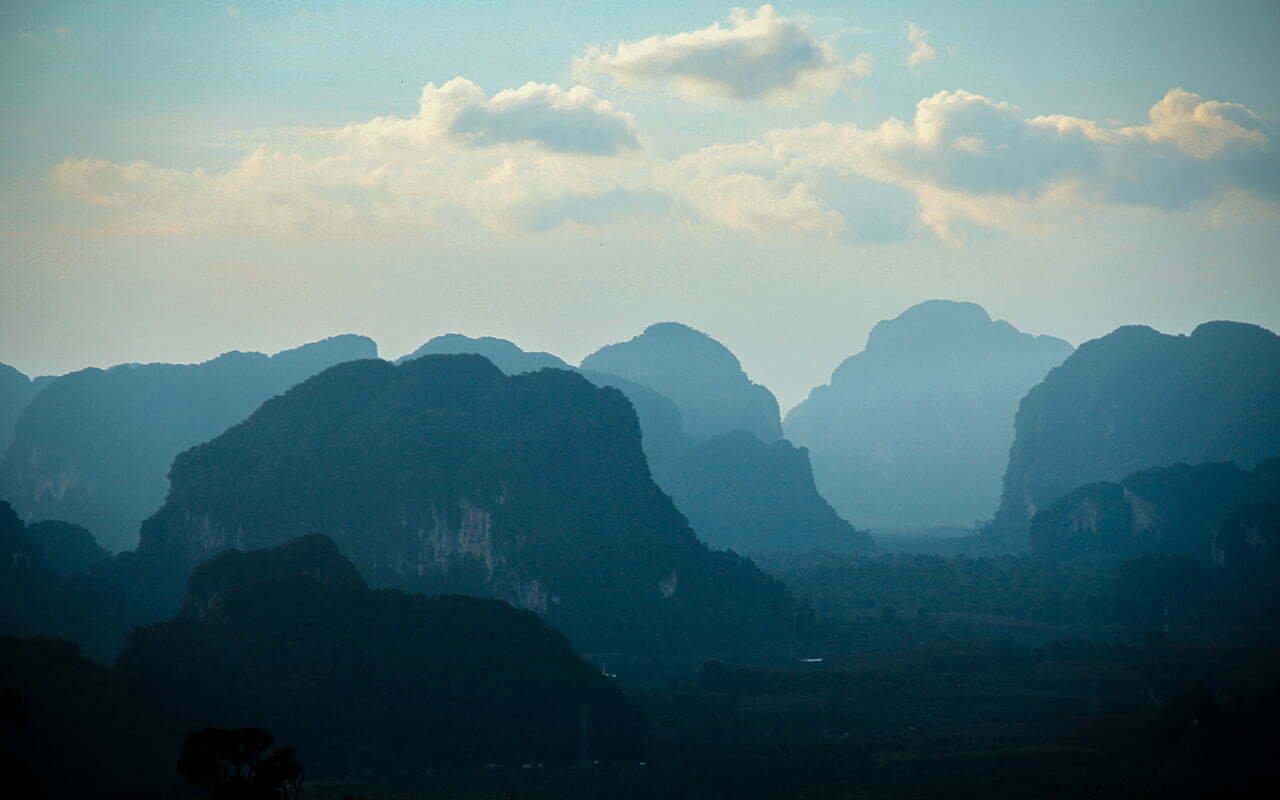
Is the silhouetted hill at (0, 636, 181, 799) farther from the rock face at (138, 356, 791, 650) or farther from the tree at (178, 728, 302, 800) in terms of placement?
the rock face at (138, 356, 791, 650)

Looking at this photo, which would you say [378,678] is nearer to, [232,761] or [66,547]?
[232,761]

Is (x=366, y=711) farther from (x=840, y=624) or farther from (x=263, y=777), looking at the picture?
(x=840, y=624)

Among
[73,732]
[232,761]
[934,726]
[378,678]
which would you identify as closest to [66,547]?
[378,678]

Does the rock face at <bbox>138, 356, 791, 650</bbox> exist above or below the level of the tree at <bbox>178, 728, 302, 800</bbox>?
above

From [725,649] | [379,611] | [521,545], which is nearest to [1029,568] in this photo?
[725,649]

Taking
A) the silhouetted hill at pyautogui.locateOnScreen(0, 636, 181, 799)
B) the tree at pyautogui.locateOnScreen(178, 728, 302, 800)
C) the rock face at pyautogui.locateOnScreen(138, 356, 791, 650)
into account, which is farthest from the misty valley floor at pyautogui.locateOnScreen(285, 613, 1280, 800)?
the tree at pyautogui.locateOnScreen(178, 728, 302, 800)
